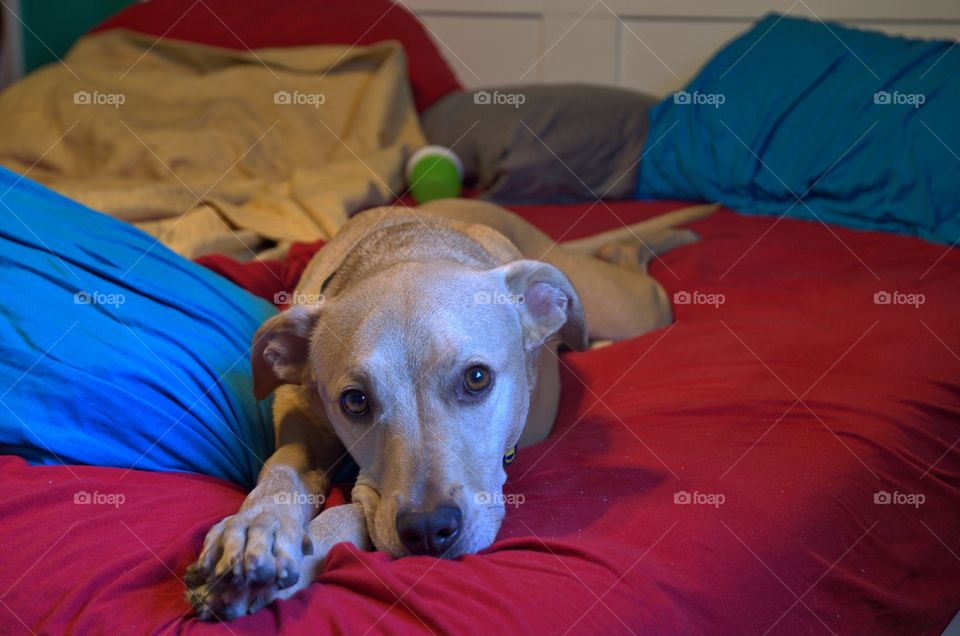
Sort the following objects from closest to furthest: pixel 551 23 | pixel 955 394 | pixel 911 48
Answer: pixel 955 394
pixel 911 48
pixel 551 23

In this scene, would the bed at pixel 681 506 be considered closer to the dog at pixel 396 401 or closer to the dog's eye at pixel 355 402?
the dog at pixel 396 401

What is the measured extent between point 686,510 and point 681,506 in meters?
0.01

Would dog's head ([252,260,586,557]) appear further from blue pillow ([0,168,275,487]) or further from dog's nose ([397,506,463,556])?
blue pillow ([0,168,275,487])

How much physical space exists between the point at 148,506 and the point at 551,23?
13.4 ft

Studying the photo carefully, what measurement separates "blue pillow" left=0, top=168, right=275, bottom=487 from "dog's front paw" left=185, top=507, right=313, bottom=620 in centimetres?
49

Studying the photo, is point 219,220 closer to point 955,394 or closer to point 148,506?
point 148,506

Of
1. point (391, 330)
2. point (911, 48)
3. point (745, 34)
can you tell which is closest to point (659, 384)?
point (391, 330)

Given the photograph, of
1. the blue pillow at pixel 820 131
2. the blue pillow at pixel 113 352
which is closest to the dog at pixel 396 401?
the blue pillow at pixel 113 352

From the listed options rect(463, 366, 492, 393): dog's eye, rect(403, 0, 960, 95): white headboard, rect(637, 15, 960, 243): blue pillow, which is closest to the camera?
rect(463, 366, 492, 393): dog's eye

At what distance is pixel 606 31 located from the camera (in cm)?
530

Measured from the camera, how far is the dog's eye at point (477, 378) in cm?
204

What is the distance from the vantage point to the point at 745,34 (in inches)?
185

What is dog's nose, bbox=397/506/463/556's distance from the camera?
71.2 inches

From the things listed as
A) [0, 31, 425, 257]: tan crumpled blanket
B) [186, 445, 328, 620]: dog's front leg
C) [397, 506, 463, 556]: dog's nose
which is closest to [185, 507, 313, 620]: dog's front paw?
[186, 445, 328, 620]: dog's front leg
